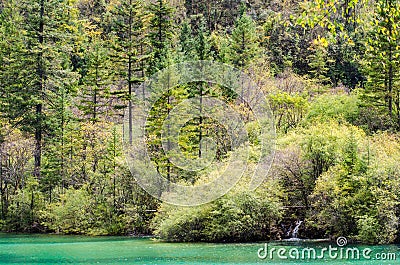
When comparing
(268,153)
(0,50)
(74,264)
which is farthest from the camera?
(0,50)

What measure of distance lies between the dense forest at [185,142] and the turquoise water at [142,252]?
9.00ft

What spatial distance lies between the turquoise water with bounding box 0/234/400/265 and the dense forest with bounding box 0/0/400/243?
2742 millimetres

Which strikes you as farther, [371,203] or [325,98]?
[325,98]

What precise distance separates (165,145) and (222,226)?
1043cm

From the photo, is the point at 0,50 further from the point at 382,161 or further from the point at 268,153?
the point at 382,161

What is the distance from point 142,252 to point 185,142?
14790 millimetres

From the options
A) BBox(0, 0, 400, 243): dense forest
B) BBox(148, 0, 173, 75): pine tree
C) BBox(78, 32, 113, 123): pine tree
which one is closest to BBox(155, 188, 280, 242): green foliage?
BBox(0, 0, 400, 243): dense forest

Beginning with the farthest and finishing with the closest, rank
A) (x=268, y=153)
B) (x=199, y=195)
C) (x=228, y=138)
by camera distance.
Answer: (x=228, y=138) → (x=268, y=153) → (x=199, y=195)

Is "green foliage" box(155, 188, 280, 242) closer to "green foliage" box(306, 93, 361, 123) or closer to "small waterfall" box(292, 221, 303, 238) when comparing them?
"small waterfall" box(292, 221, 303, 238)

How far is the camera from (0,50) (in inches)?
2058

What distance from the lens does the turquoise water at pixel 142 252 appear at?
21625mm

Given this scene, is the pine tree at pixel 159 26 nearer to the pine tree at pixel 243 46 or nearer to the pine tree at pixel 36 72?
the pine tree at pixel 243 46

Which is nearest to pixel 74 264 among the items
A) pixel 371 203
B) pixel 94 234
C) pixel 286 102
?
pixel 371 203

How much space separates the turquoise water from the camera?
2162cm
